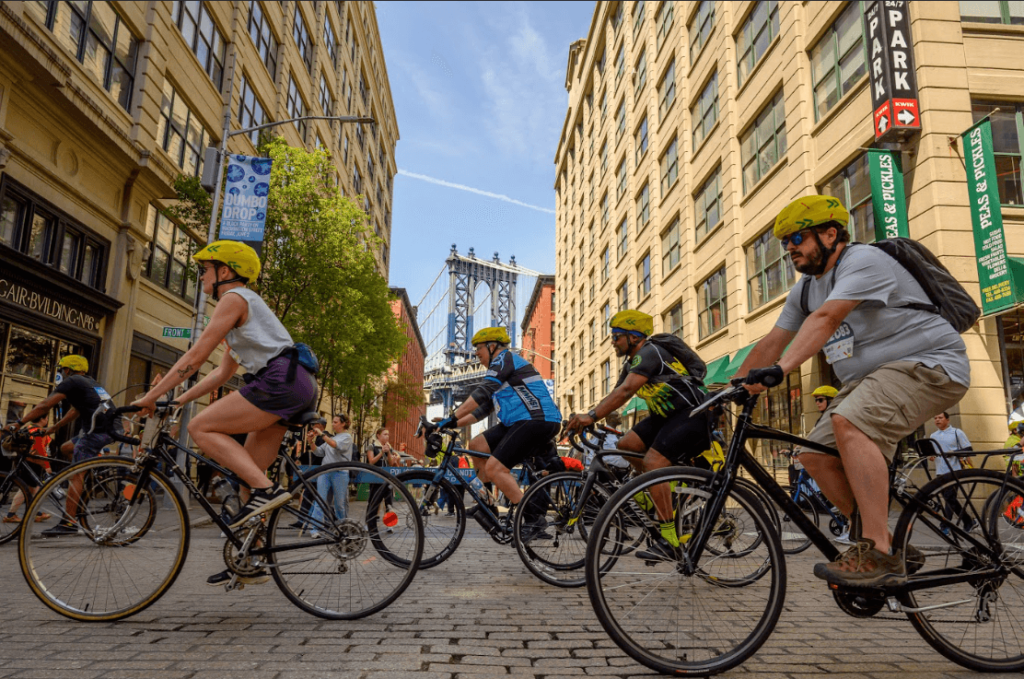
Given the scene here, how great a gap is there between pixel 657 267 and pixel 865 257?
83.9ft

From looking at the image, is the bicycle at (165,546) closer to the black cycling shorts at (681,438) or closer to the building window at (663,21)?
the black cycling shorts at (681,438)

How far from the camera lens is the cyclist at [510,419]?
549cm

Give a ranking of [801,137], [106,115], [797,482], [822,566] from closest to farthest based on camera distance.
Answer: [822,566] → [797,482] → [106,115] → [801,137]

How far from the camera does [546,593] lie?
4.80 metres

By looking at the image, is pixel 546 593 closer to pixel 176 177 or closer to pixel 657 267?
pixel 176 177

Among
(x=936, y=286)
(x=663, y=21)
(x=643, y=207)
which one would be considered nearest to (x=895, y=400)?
(x=936, y=286)

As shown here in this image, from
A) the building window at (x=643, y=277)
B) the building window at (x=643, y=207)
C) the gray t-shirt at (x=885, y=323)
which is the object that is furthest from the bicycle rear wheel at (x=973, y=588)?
the building window at (x=643, y=207)

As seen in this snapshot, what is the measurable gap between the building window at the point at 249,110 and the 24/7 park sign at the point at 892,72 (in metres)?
18.2

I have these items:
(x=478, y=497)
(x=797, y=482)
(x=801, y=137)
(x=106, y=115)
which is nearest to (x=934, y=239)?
(x=801, y=137)

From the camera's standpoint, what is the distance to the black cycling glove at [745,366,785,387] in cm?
272

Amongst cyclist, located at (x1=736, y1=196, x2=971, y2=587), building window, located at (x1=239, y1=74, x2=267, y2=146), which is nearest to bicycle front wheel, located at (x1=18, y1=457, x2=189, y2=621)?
cyclist, located at (x1=736, y1=196, x2=971, y2=587)

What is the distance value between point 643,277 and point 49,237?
2281 cm

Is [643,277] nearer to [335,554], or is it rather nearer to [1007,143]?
[1007,143]

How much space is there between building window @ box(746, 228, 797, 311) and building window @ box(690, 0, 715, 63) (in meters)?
8.47
